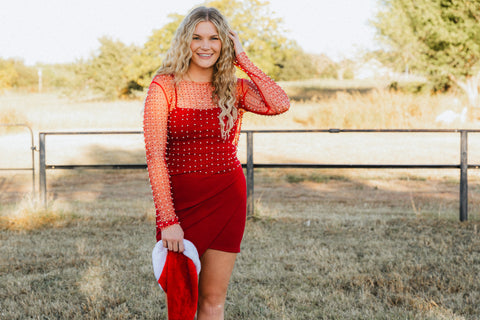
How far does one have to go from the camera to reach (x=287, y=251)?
5129 mm

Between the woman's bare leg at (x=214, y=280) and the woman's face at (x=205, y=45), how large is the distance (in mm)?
763

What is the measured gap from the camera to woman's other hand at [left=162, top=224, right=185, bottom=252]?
2053 millimetres

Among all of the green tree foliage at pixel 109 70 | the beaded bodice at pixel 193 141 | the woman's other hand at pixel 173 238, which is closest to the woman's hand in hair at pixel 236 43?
the beaded bodice at pixel 193 141

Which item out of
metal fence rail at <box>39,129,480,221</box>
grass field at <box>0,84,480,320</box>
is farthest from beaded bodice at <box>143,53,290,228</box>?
metal fence rail at <box>39,129,480,221</box>

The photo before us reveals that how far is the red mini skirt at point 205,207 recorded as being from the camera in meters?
2.15

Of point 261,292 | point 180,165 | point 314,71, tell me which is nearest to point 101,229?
point 261,292

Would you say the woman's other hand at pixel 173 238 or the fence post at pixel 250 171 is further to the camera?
the fence post at pixel 250 171

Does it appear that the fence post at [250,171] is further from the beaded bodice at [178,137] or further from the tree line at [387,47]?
the tree line at [387,47]

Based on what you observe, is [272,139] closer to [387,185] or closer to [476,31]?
[387,185]

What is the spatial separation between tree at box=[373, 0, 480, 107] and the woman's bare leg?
22.0 metres

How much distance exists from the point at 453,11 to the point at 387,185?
15.3m

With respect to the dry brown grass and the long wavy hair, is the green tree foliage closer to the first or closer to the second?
the dry brown grass

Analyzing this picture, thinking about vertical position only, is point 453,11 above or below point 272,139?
above

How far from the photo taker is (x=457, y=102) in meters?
18.8
